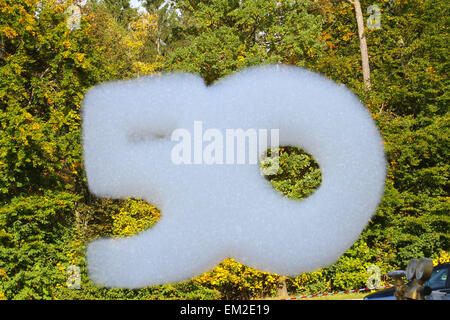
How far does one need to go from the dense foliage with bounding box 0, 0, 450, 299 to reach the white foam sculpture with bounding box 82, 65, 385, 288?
405 mm

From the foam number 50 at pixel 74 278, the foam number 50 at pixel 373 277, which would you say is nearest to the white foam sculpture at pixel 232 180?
the foam number 50 at pixel 74 278

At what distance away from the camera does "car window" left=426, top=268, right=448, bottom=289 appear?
5.43 metres

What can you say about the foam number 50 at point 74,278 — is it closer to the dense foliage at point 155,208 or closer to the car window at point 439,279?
the dense foliage at point 155,208

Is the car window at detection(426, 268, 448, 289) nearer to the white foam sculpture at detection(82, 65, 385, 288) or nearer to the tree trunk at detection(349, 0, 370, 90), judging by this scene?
the white foam sculpture at detection(82, 65, 385, 288)

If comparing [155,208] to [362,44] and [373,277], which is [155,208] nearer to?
[373,277]

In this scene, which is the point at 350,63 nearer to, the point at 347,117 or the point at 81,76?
the point at 347,117

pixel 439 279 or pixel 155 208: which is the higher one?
pixel 155 208

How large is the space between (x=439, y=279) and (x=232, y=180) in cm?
634

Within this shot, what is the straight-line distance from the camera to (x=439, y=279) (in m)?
5.53

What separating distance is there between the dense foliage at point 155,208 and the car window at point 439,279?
608 cm

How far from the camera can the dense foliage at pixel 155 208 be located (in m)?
11.4

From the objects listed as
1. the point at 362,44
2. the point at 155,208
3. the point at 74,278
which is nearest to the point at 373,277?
the point at 155,208
